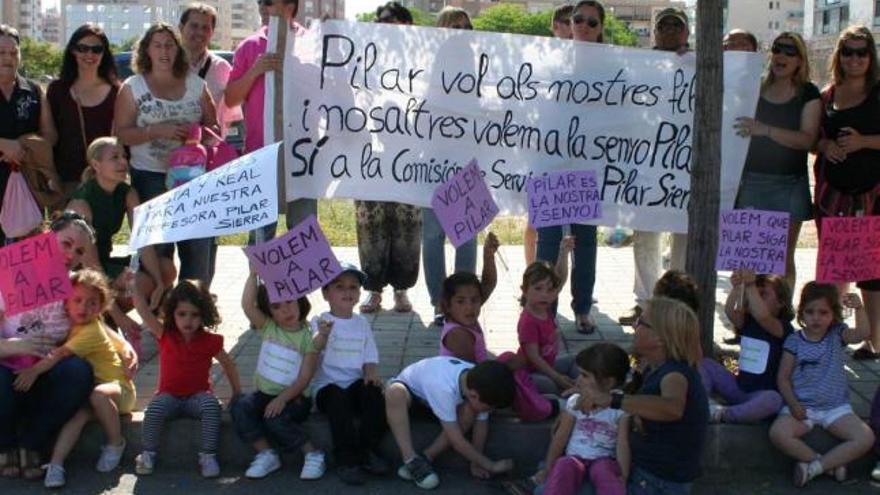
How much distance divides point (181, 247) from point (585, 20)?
2659 mm

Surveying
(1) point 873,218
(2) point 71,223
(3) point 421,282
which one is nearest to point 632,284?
(3) point 421,282

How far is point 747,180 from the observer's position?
6.59m

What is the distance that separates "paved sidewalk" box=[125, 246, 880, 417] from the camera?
20.0 feet

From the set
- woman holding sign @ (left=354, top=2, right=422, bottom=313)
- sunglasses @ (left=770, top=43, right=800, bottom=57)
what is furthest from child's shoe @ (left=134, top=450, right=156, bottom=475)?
sunglasses @ (left=770, top=43, right=800, bottom=57)

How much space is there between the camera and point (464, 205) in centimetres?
578

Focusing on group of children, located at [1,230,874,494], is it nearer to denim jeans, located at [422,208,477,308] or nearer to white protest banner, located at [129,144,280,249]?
white protest banner, located at [129,144,280,249]

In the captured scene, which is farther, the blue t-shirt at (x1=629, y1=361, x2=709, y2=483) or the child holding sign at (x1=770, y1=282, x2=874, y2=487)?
the child holding sign at (x1=770, y1=282, x2=874, y2=487)

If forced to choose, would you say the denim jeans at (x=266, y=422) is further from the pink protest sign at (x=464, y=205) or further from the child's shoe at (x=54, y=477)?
the pink protest sign at (x=464, y=205)

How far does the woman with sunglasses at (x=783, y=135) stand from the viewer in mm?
6297

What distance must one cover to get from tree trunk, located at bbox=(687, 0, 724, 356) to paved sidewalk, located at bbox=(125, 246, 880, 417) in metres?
0.93

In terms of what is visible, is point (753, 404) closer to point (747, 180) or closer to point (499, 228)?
point (747, 180)

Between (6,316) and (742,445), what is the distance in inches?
128

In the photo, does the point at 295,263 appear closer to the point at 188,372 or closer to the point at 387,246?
the point at 188,372

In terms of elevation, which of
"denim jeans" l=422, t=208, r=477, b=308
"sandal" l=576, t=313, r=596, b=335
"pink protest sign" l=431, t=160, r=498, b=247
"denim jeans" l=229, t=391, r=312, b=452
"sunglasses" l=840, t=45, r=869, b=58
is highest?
"sunglasses" l=840, t=45, r=869, b=58
